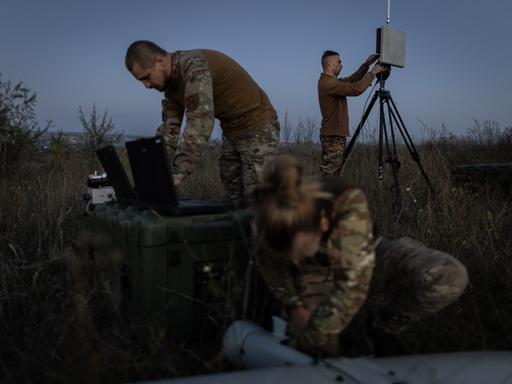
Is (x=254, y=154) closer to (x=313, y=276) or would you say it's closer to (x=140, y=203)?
(x=140, y=203)

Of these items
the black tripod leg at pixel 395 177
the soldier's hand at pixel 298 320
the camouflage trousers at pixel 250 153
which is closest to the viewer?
the soldier's hand at pixel 298 320

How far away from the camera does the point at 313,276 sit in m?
1.91

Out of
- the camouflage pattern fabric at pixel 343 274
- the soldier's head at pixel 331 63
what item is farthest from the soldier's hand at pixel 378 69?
the camouflage pattern fabric at pixel 343 274

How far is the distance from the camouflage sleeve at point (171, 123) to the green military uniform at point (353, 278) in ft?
4.92

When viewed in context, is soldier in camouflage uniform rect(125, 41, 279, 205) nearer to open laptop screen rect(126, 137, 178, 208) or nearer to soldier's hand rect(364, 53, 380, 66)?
open laptop screen rect(126, 137, 178, 208)

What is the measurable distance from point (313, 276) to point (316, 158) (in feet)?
15.8

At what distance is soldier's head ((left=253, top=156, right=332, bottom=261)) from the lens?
4.78 ft

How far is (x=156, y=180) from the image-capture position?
6.97ft

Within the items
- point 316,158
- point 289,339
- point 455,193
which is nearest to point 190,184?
point 316,158

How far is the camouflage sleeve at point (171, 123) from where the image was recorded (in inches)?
123

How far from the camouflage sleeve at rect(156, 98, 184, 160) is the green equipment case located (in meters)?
1.00

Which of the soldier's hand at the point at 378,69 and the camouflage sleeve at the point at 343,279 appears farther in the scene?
the soldier's hand at the point at 378,69

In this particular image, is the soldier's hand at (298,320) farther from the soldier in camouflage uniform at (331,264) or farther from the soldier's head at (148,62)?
the soldier's head at (148,62)

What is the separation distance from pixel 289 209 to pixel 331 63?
12.0ft
